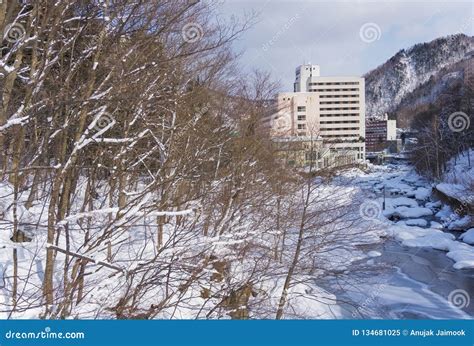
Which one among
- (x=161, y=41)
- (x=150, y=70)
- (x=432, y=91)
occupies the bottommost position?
(x=150, y=70)

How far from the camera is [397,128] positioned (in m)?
57.4

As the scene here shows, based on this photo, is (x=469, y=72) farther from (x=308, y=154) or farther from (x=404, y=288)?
(x=308, y=154)

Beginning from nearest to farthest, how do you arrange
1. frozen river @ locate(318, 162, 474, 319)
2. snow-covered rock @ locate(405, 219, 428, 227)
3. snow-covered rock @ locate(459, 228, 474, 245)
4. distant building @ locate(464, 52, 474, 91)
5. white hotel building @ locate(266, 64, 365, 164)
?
frozen river @ locate(318, 162, 474, 319) → white hotel building @ locate(266, 64, 365, 164) → snow-covered rock @ locate(459, 228, 474, 245) → snow-covered rock @ locate(405, 219, 428, 227) → distant building @ locate(464, 52, 474, 91)

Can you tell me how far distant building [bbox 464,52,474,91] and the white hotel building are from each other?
30.4 m

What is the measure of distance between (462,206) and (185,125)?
23442mm

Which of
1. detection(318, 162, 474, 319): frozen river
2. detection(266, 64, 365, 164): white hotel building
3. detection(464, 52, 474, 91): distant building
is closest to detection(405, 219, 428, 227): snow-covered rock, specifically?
detection(318, 162, 474, 319): frozen river

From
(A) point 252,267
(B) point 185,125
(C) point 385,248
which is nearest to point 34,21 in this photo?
(B) point 185,125

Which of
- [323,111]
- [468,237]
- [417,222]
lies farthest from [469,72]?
[323,111]

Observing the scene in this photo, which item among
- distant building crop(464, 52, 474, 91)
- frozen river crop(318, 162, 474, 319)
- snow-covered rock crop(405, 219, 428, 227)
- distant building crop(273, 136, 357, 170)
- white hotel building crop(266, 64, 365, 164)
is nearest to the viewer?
frozen river crop(318, 162, 474, 319)

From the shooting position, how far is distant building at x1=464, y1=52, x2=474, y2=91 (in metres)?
38.7

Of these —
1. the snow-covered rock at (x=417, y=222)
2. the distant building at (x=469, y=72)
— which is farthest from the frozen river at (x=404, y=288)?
the distant building at (x=469, y=72)

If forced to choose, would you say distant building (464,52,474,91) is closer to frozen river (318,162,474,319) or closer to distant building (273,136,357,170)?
frozen river (318,162,474,319)

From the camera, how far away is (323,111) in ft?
39.3

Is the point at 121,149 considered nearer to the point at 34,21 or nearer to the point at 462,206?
the point at 34,21
